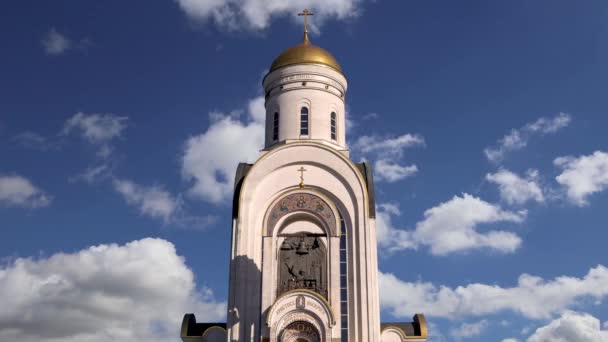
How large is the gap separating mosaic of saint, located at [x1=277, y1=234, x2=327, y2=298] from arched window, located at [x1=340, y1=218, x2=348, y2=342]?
65 centimetres

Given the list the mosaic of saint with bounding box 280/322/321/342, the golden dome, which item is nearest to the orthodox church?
the mosaic of saint with bounding box 280/322/321/342

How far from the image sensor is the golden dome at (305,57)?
27.4m

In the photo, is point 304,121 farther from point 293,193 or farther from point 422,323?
point 422,323

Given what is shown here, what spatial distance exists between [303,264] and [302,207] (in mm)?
2199

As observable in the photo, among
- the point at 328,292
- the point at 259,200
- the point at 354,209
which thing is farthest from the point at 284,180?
the point at 328,292

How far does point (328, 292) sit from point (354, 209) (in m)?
3.29

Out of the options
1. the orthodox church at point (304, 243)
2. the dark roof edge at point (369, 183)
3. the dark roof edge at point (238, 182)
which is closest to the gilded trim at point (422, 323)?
the orthodox church at point (304, 243)

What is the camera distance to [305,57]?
27438mm

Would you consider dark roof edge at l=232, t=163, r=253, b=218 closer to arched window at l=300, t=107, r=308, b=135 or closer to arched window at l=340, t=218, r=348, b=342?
arched window at l=300, t=107, r=308, b=135

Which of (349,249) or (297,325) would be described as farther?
(349,249)

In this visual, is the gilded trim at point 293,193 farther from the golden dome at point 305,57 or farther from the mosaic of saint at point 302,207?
the golden dome at point 305,57

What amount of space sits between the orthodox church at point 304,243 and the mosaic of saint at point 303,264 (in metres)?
0.03

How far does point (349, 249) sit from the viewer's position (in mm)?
23656

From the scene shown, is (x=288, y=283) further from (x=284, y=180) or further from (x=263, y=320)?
(x=284, y=180)
